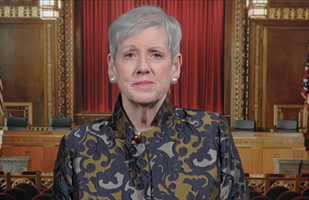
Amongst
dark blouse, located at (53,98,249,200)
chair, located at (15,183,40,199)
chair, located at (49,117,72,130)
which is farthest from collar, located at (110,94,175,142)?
chair, located at (49,117,72,130)

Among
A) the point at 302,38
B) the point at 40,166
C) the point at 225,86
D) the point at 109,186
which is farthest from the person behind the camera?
the point at 225,86

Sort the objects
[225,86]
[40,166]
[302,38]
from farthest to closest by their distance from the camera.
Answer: [225,86]
[302,38]
[40,166]

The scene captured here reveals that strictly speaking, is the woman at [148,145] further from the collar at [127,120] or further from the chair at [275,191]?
the chair at [275,191]

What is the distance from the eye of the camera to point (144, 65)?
130 centimetres

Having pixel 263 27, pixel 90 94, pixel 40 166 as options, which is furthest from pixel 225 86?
pixel 40 166

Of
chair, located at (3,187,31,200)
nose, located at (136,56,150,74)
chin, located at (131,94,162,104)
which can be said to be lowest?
chair, located at (3,187,31,200)

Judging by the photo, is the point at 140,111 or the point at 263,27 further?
the point at 263,27

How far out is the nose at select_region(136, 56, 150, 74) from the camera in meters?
1.30

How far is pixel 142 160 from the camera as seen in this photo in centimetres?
134

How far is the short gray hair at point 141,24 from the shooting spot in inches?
51.6

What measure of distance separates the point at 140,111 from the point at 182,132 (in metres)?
0.15

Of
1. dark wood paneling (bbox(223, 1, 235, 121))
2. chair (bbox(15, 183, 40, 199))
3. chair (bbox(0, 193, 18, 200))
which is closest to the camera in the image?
chair (bbox(0, 193, 18, 200))

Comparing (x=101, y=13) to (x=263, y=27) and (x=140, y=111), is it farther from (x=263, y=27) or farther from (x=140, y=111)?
(x=140, y=111)

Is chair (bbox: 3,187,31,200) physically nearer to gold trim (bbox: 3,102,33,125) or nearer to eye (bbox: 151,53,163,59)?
eye (bbox: 151,53,163,59)
